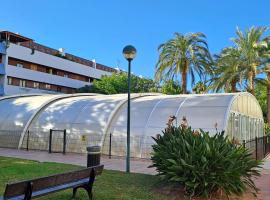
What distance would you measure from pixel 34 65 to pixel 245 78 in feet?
130

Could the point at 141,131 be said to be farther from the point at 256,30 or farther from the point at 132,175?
the point at 256,30

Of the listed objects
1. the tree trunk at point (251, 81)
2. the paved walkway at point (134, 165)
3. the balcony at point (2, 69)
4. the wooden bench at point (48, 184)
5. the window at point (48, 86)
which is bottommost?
the paved walkway at point (134, 165)

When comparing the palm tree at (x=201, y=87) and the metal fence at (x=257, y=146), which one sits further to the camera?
the palm tree at (x=201, y=87)

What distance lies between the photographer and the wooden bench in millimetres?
6379

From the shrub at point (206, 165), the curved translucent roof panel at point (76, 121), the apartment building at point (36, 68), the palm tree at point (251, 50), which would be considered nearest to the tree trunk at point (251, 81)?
the palm tree at point (251, 50)

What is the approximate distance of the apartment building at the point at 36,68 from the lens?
184 feet

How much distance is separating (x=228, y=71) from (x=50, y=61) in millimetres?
39605

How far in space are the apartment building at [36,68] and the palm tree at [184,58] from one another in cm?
2838

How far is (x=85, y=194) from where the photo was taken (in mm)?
9125

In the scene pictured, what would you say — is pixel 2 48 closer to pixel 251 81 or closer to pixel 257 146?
pixel 251 81

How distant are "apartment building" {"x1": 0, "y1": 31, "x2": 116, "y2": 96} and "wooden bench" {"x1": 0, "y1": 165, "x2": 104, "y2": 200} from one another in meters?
48.9

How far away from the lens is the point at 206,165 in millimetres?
8938

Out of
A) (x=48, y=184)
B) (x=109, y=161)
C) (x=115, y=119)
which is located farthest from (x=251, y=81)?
(x=48, y=184)

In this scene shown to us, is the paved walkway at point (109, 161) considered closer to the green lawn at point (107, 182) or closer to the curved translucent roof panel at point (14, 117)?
the green lawn at point (107, 182)
